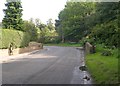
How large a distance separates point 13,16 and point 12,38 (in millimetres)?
10484

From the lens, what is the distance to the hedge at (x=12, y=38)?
37.5m

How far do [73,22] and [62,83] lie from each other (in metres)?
55.1

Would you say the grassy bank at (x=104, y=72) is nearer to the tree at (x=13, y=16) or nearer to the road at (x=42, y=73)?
the road at (x=42, y=73)

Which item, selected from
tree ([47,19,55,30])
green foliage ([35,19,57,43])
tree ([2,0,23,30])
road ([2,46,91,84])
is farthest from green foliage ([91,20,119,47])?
tree ([47,19,55,30])

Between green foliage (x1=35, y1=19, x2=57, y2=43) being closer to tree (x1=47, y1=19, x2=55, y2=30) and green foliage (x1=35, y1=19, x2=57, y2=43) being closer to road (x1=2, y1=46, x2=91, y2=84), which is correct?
tree (x1=47, y1=19, x2=55, y2=30)

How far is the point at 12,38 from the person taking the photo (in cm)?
4128

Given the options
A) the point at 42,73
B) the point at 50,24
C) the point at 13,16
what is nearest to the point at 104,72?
the point at 42,73

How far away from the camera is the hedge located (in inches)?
Answer: 1477

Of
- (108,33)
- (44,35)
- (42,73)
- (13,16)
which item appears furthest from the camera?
(44,35)

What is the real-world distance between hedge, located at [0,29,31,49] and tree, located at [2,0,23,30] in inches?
105

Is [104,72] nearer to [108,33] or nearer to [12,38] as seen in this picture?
[108,33]

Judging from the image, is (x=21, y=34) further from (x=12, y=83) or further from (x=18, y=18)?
(x=12, y=83)

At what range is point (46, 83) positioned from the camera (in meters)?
14.1

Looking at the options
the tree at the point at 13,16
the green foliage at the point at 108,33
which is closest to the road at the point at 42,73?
the green foliage at the point at 108,33
